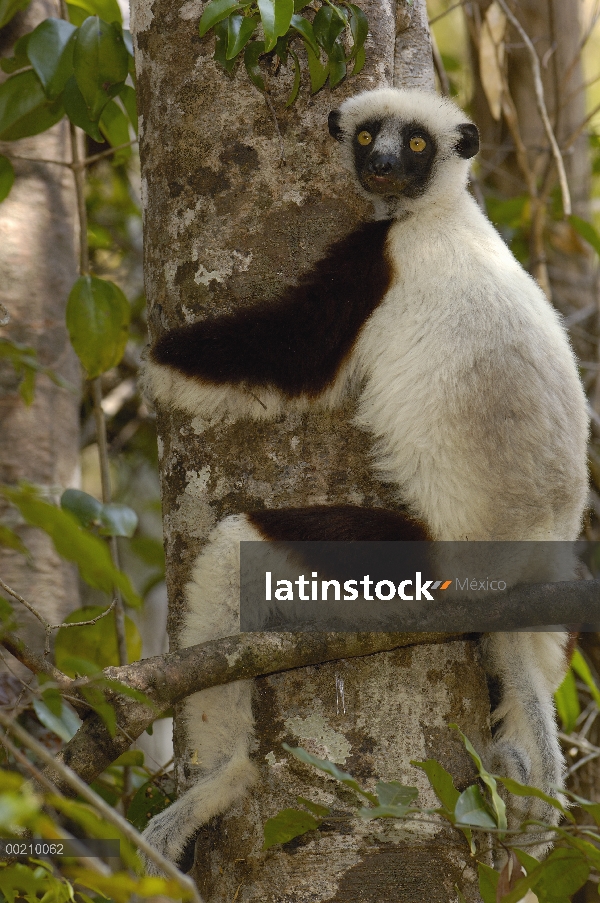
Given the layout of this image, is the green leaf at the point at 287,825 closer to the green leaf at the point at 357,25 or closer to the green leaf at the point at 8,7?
the green leaf at the point at 357,25

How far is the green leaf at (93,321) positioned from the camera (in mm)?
3582

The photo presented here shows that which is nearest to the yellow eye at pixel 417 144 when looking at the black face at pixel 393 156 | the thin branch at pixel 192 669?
the black face at pixel 393 156

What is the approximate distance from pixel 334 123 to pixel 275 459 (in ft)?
3.63

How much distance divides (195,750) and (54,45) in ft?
8.50

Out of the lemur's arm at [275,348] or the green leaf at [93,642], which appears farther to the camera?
the green leaf at [93,642]

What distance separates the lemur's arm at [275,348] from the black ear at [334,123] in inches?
14.1

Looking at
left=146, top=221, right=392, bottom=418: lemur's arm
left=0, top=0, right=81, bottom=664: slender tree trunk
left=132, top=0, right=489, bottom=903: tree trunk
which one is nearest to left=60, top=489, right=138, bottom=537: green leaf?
left=132, top=0, right=489, bottom=903: tree trunk

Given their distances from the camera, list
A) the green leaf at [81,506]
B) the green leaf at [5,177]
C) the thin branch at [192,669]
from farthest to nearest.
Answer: the green leaf at [5,177], the green leaf at [81,506], the thin branch at [192,669]

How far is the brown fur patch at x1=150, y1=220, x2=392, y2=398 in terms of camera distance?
107 inches

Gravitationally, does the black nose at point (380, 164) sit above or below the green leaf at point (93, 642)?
above

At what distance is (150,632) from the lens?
24.3 feet

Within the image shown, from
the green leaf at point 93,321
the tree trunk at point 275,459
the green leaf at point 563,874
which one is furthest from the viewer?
the green leaf at point 93,321

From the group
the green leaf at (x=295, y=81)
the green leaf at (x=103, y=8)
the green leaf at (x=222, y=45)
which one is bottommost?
the green leaf at (x=295, y=81)

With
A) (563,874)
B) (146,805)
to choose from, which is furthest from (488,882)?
(146,805)
